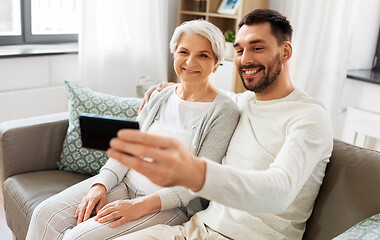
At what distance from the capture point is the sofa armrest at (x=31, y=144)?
1.77 metres

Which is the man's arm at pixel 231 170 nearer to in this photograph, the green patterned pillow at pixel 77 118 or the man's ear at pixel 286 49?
the man's ear at pixel 286 49

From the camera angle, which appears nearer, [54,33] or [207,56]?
[207,56]

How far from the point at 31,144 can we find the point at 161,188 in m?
0.77

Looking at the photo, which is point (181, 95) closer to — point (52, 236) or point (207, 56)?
point (207, 56)

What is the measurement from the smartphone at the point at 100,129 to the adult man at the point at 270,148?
14.8 inches

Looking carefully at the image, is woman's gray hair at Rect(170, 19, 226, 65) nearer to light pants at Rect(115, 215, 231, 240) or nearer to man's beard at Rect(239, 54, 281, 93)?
man's beard at Rect(239, 54, 281, 93)

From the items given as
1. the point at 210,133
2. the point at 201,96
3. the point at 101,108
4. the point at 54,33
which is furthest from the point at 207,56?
the point at 54,33

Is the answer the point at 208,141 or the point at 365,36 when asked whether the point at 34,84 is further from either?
the point at 365,36

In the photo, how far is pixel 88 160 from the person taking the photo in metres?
1.82

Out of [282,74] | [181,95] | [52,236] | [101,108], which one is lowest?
[52,236]

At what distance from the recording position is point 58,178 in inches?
70.3

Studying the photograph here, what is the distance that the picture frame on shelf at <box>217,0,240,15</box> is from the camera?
2953 mm

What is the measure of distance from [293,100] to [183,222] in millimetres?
604

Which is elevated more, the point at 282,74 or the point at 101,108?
the point at 282,74
